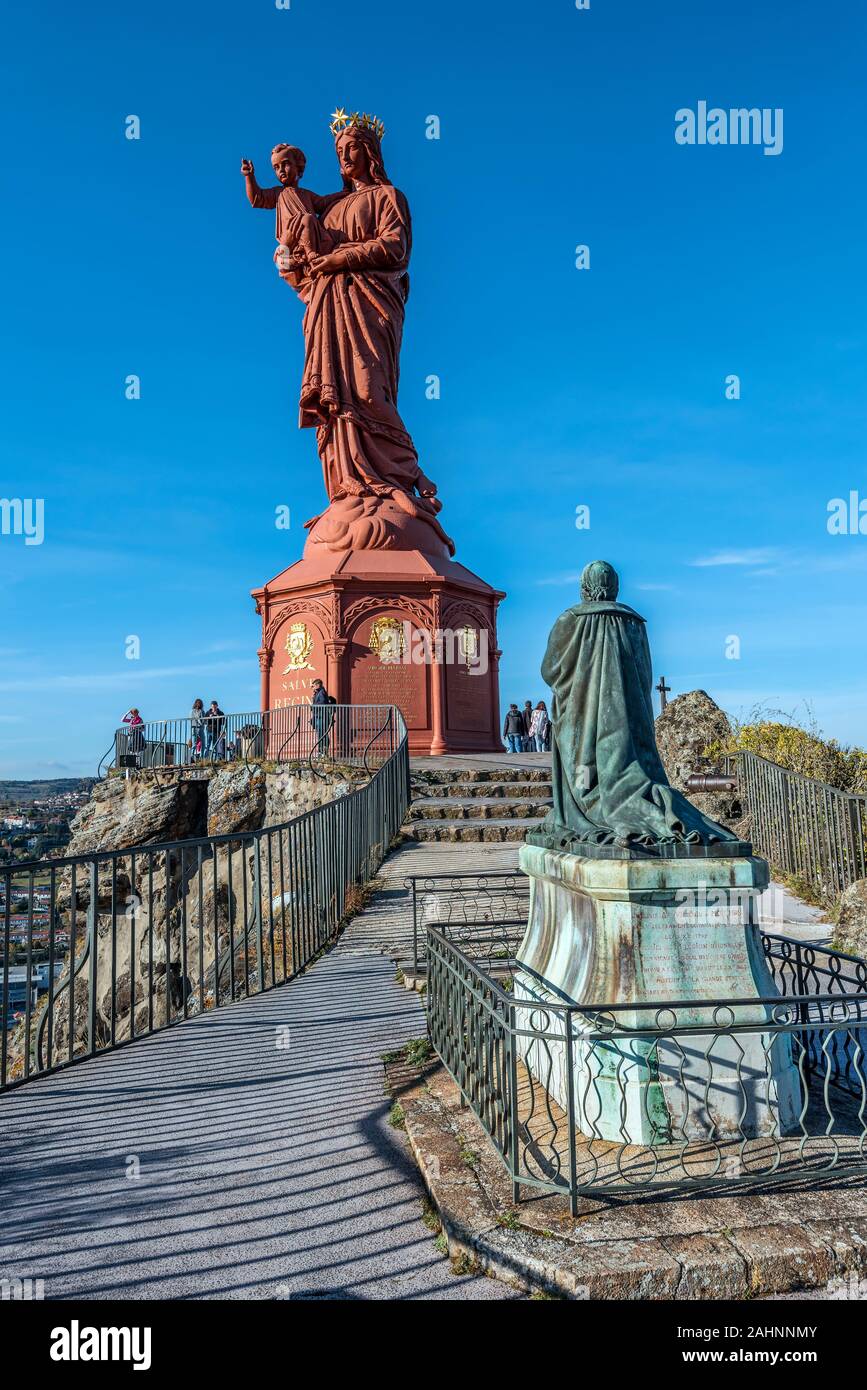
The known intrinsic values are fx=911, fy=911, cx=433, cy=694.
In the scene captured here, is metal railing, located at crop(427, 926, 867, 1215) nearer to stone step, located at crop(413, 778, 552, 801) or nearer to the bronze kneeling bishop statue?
the bronze kneeling bishop statue

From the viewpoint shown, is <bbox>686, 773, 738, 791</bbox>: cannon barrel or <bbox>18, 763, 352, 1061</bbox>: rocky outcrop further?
<bbox>18, 763, 352, 1061</bbox>: rocky outcrop

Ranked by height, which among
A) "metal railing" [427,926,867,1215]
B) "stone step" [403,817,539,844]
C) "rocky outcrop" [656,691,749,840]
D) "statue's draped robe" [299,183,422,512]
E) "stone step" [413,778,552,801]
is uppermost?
"statue's draped robe" [299,183,422,512]

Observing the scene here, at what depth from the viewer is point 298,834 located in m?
8.32

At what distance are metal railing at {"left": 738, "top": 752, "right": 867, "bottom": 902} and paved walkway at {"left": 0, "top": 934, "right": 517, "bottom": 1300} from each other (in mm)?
5769

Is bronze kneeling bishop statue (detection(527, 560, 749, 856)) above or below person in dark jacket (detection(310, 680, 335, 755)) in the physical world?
below

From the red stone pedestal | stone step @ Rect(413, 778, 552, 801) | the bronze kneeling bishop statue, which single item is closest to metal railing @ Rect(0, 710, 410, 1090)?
stone step @ Rect(413, 778, 552, 801)

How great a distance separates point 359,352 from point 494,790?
13.7m

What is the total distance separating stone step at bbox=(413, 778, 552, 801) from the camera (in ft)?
53.6

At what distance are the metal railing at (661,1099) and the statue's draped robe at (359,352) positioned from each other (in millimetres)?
21029

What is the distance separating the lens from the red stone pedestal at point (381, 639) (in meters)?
21.3

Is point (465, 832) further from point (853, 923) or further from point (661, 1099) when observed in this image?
point (661, 1099)

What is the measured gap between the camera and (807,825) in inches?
418

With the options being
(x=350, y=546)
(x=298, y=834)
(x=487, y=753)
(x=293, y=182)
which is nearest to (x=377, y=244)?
(x=293, y=182)

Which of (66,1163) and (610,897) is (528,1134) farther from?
(66,1163)
